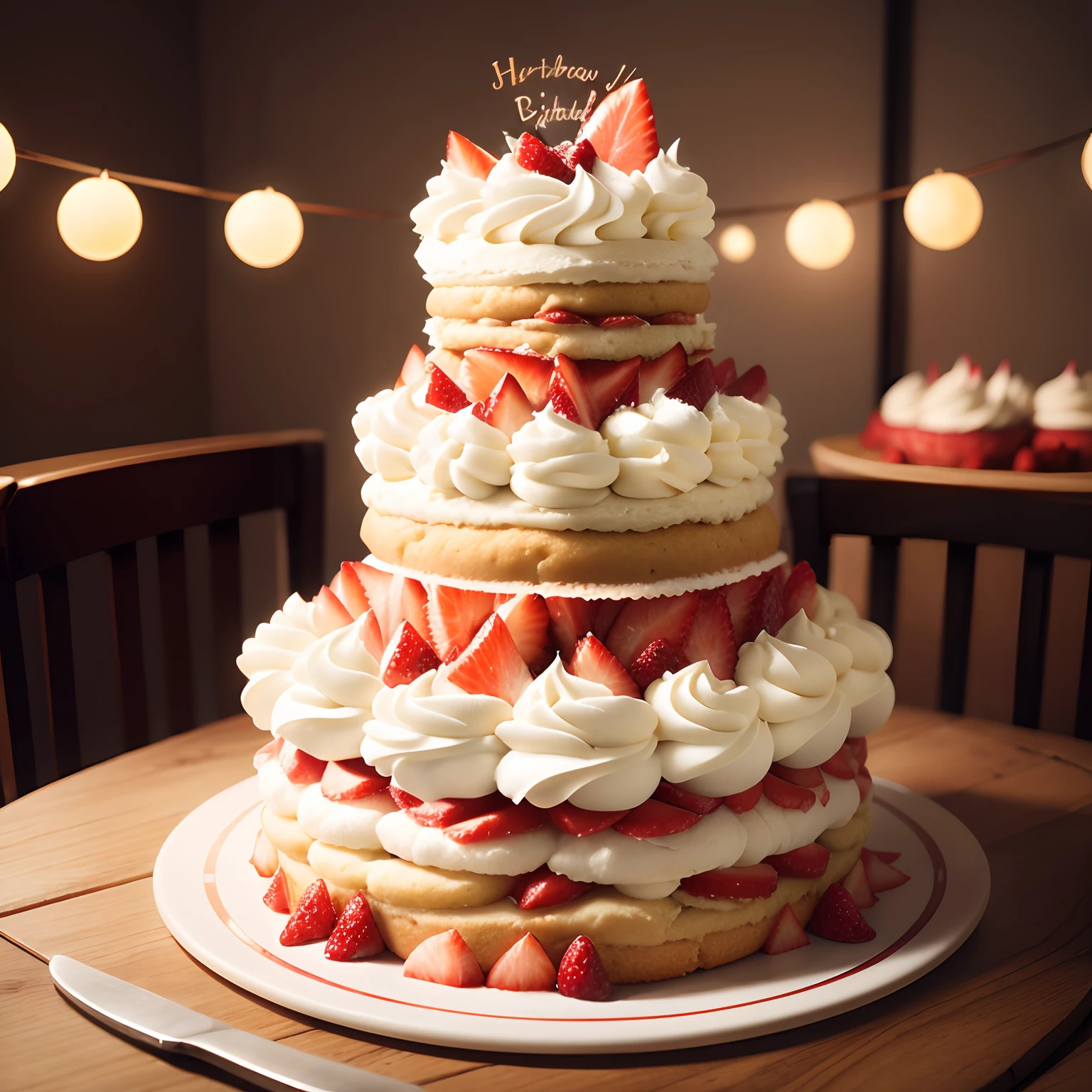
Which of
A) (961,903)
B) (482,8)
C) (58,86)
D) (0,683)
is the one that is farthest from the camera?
(482,8)

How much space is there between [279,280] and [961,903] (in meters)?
3.49

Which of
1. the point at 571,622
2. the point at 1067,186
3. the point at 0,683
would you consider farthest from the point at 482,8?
the point at 571,622

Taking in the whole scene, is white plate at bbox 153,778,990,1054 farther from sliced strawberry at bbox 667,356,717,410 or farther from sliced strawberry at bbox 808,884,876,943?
sliced strawberry at bbox 667,356,717,410

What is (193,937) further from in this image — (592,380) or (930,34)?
(930,34)

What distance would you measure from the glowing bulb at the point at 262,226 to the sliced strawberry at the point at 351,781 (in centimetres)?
138

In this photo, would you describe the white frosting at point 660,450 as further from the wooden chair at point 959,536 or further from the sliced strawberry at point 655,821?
the wooden chair at point 959,536

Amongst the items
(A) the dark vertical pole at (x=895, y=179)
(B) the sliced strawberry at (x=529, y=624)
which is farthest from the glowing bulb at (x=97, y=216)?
(A) the dark vertical pole at (x=895, y=179)

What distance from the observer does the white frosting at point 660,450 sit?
48.8 inches

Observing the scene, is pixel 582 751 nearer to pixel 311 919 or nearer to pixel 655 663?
pixel 655 663

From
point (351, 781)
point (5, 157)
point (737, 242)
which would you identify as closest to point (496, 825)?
point (351, 781)

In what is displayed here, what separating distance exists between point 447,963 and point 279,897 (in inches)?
9.2

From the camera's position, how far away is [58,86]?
347cm

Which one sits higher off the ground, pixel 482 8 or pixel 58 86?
pixel 482 8

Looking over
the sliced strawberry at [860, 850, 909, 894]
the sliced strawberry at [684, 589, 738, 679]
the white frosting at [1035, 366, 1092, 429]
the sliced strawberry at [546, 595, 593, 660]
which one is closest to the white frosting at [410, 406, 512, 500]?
the sliced strawberry at [546, 595, 593, 660]
